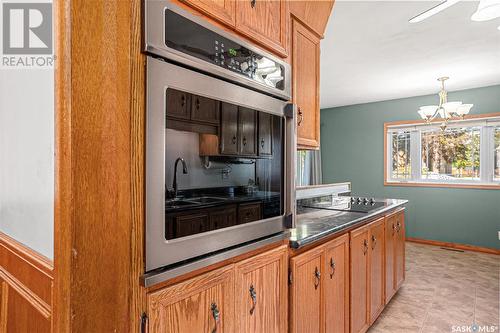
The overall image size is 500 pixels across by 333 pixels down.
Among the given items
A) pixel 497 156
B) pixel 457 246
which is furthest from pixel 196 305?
pixel 497 156

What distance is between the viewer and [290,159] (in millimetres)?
1271

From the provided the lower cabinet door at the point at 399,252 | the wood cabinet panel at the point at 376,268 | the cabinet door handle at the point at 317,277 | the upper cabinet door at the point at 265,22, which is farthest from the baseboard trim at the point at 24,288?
the lower cabinet door at the point at 399,252

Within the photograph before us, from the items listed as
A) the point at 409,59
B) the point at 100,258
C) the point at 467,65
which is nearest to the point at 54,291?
the point at 100,258

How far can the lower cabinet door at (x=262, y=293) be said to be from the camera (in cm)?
104

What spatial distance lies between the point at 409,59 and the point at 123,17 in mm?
3402

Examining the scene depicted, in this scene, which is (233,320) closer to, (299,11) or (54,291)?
(54,291)

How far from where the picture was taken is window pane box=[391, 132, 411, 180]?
5113mm

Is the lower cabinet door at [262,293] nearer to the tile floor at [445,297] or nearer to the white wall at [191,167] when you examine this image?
the white wall at [191,167]

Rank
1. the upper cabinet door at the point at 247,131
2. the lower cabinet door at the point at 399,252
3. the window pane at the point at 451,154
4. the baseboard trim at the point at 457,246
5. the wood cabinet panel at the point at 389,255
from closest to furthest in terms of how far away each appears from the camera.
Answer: the upper cabinet door at the point at 247,131 < the wood cabinet panel at the point at 389,255 < the lower cabinet door at the point at 399,252 < the baseboard trim at the point at 457,246 < the window pane at the point at 451,154

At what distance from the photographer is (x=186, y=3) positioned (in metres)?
0.87

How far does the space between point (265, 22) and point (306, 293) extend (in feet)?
4.09

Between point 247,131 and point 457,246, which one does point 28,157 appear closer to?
point 247,131
